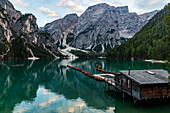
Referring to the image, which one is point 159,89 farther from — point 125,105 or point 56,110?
point 56,110

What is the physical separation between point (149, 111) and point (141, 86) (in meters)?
4.20

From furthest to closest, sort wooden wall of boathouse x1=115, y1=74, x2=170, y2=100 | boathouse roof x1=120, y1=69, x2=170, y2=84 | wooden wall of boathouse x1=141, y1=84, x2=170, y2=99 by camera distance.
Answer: boathouse roof x1=120, y1=69, x2=170, y2=84 → wooden wall of boathouse x1=141, y1=84, x2=170, y2=99 → wooden wall of boathouse x1=115, y1=74, x2=170, y2=100

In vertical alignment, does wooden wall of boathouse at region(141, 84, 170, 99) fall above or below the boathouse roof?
below

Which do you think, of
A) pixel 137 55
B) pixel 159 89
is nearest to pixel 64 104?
pixel 159 89

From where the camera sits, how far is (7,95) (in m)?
36.5

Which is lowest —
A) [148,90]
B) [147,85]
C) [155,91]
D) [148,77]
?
[155,91]

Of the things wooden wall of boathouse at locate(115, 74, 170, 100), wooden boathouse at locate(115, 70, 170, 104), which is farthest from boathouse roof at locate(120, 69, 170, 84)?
wooden wall of boathouse at locate(115, 74, 170, 100)

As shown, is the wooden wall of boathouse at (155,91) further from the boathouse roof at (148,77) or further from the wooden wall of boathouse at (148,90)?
the boathouse roof at (148,77)

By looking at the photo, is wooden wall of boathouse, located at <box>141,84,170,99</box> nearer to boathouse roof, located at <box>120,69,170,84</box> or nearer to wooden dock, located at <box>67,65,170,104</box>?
wooden dock, located at <box>67,65,170,104</box>

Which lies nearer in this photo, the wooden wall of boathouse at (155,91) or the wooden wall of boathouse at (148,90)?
the wooden wall of boathouse at (148,90)

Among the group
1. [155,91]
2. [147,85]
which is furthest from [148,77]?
[155,91]

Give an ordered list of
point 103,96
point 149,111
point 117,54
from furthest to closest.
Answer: point 117,54
point 103,96
point 149,111

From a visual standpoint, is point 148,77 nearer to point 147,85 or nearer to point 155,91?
point 147,85

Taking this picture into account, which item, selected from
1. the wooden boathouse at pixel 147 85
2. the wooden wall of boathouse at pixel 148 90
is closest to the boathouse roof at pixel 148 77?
the wooden boathouse at pixel 147 85
